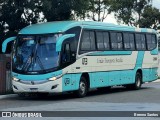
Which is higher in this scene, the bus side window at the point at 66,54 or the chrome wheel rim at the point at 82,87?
the bus side window at the point at 66,54

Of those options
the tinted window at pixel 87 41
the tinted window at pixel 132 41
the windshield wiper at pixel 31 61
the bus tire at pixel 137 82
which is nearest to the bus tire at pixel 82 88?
the tinted window at pixel 87 41

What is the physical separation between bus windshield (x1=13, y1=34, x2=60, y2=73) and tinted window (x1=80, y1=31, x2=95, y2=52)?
5.29 feet

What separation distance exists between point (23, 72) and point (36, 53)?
0.93 metres

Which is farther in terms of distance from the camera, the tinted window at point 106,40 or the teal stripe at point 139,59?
the teal stripe at point 139,59

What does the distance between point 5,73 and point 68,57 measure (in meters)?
3.50

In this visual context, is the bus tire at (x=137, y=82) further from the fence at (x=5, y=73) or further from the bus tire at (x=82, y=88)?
the fence at (x=5, y=73)

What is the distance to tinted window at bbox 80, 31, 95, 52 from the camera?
69.0 ft

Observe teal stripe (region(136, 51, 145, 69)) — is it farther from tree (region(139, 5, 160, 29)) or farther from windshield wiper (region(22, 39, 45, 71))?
tree (region(139, 5, 160, 29))

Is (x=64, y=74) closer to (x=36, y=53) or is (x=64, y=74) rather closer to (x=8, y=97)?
(x=36, y=53)

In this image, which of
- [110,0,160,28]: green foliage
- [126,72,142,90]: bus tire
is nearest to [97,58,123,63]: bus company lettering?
[126,72,142,90]: bus tire

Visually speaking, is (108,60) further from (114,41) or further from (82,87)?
(82,87)

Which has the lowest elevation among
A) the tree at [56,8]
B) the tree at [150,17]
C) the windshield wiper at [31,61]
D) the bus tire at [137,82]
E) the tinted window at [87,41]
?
the bus tire at [137,82]

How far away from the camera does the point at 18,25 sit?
2828 cm

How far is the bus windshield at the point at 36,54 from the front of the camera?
63.9 feet
